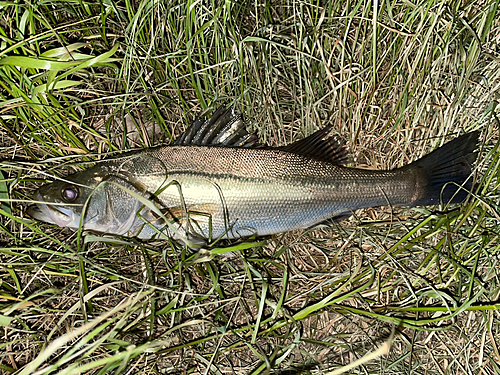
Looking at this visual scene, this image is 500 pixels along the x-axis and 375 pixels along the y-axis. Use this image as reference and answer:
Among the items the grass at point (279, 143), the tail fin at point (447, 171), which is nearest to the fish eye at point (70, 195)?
the grass at point (279, 143)

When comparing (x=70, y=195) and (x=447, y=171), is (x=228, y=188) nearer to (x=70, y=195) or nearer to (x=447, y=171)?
(x=70, y=195)

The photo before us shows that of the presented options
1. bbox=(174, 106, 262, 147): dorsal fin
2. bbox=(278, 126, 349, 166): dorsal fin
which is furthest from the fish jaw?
bbox=(278, 126, 349, 166): dorsal fin

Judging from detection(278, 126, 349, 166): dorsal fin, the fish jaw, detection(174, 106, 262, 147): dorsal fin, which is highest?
detection(174, 106, 262, 147): dorsal fin

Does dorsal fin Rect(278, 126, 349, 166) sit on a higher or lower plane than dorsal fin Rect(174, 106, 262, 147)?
lower

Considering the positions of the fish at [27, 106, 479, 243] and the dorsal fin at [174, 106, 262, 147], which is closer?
the fish at [27, 106, 479, 243]

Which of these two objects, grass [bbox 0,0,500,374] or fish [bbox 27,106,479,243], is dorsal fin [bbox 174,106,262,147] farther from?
grass [bbox 0,0,500,374]

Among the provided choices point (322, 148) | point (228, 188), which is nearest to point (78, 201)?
point (228, 188)
